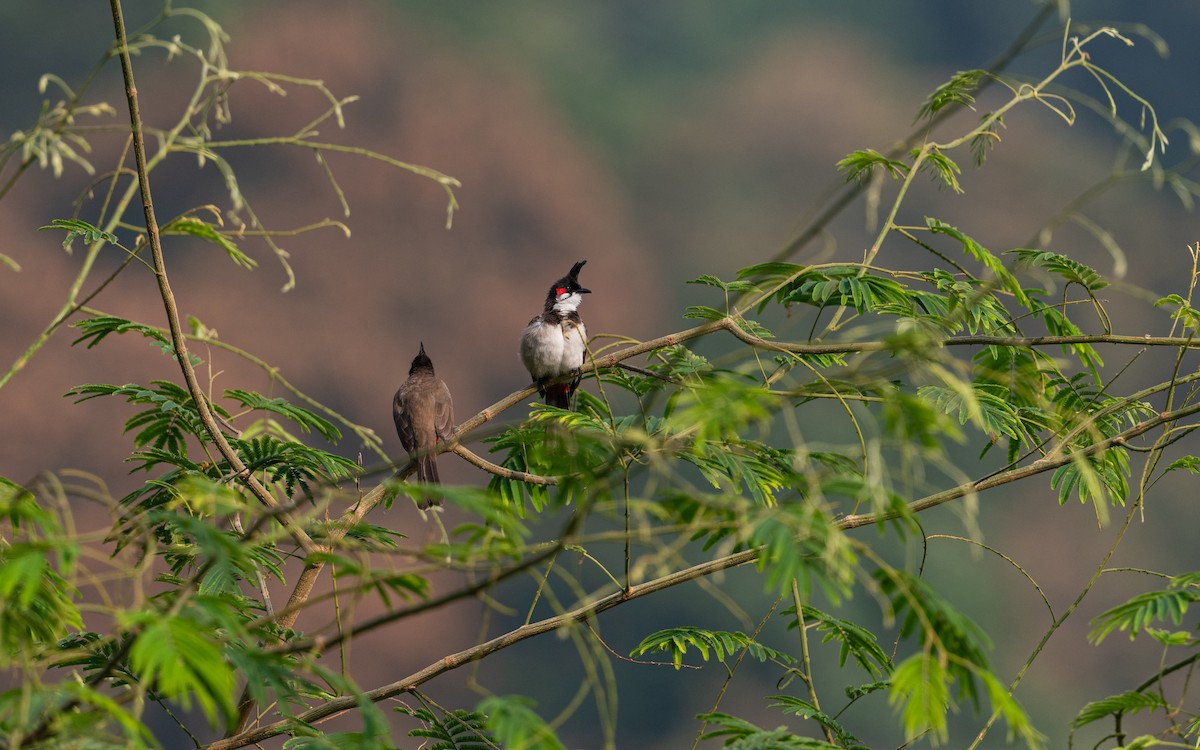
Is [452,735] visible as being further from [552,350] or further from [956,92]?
[552,350]

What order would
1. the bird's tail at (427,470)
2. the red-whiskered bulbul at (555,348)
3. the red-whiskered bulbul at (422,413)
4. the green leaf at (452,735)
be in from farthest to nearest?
the red-whiskered bulbul at (555,348) → the red-whiskered bulbul at (422,413) → the bird's tail at (427,470) → the green leaf at (452,735)

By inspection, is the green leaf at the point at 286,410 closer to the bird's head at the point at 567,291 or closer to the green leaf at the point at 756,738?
the green leaf at the point at 756,738

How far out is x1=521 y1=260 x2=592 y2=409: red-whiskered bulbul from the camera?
156 inches

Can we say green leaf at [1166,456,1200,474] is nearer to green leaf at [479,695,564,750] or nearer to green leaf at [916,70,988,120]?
green leaf at [916,70,988,120]

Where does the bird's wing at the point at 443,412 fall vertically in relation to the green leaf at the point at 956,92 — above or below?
below

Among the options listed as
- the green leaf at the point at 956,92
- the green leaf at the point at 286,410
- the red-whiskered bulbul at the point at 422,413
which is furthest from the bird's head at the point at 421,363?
the green leaf at the point at 956,92

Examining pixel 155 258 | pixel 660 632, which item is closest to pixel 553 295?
pixel 660 632

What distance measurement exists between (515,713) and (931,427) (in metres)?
0.52

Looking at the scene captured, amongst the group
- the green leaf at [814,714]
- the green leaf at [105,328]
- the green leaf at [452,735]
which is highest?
the green leaf at [105,328]

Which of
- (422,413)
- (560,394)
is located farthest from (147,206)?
(560,394)

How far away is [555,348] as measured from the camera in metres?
3.97

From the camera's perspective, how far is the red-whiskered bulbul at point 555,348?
3.96 metres

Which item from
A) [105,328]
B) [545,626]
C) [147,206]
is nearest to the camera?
[147,206]

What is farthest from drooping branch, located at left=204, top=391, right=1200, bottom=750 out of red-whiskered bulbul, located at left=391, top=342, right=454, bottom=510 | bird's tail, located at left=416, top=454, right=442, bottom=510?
red-whiskered bulbul, located at left=391, top=342, right=454, bottom=510
